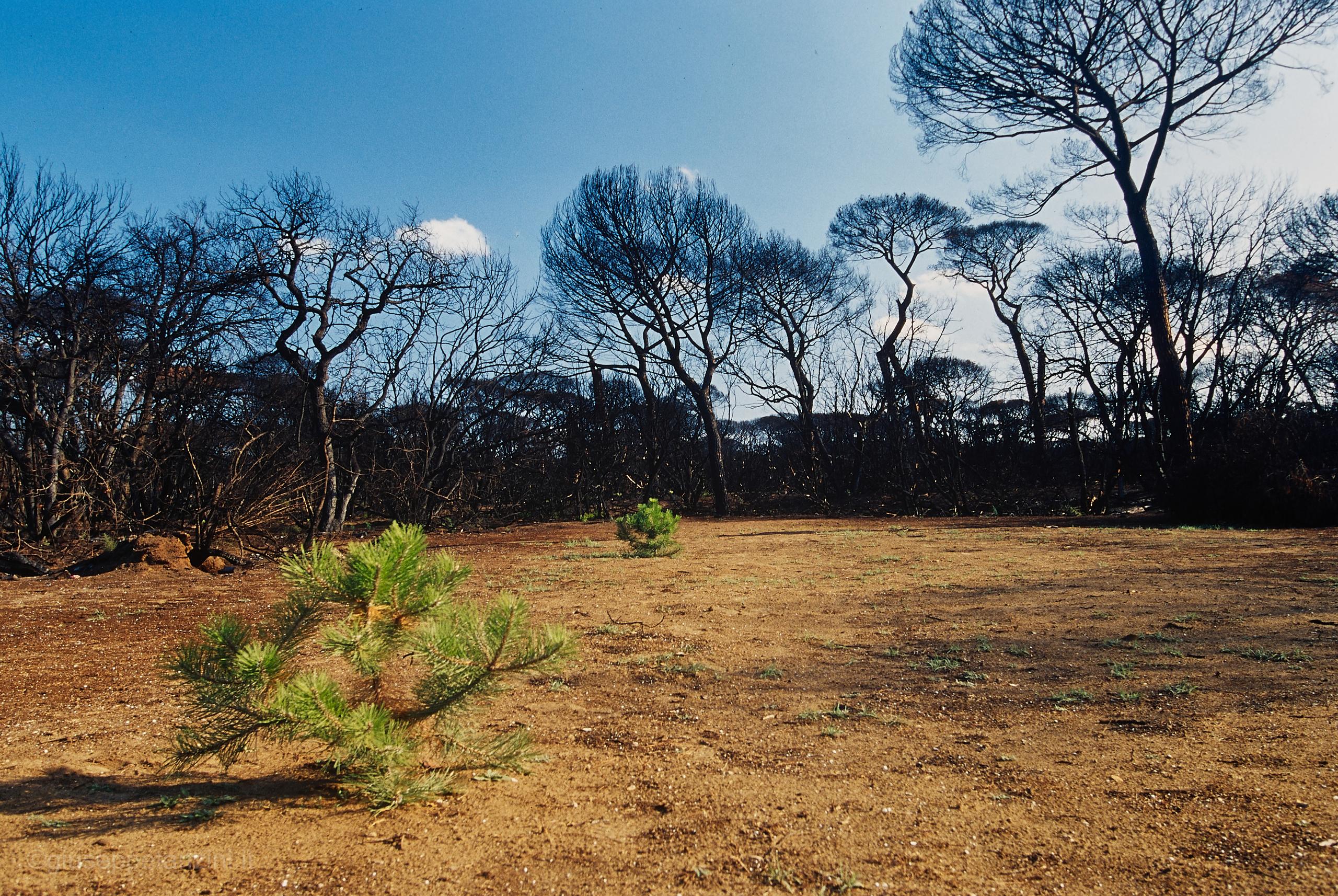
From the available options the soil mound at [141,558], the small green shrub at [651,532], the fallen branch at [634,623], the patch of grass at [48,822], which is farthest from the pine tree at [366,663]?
the small green shrub at [651,532]

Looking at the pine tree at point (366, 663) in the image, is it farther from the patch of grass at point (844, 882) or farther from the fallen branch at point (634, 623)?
the fallen branch at point (634, 623)

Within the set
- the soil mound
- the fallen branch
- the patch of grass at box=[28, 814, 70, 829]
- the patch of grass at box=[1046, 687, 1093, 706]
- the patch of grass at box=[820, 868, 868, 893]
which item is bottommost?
the patch of grass at box=[820, 868, 868, 893]

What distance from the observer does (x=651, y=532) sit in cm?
796

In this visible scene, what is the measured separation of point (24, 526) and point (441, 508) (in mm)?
6496

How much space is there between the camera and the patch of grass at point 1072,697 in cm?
275

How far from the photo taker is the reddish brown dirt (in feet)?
5.16

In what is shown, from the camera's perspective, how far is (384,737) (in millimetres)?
1757

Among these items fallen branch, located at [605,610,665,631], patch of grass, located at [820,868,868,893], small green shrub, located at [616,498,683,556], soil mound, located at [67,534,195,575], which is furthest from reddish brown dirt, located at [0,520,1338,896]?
small green shrub, located at [616,498,683,556]

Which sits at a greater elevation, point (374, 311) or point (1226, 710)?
point (374, 311)

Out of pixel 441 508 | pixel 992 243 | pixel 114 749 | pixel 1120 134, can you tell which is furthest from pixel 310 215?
pixel 992 243

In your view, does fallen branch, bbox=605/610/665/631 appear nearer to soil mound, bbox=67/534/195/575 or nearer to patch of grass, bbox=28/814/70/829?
patch of grass, bbox=28/814/70/829

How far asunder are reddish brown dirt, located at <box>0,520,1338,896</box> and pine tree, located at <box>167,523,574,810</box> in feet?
0.57

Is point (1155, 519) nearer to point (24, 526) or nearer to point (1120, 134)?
point (1120, 134)

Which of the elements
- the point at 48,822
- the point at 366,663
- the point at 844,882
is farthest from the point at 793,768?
the point at 48,822
